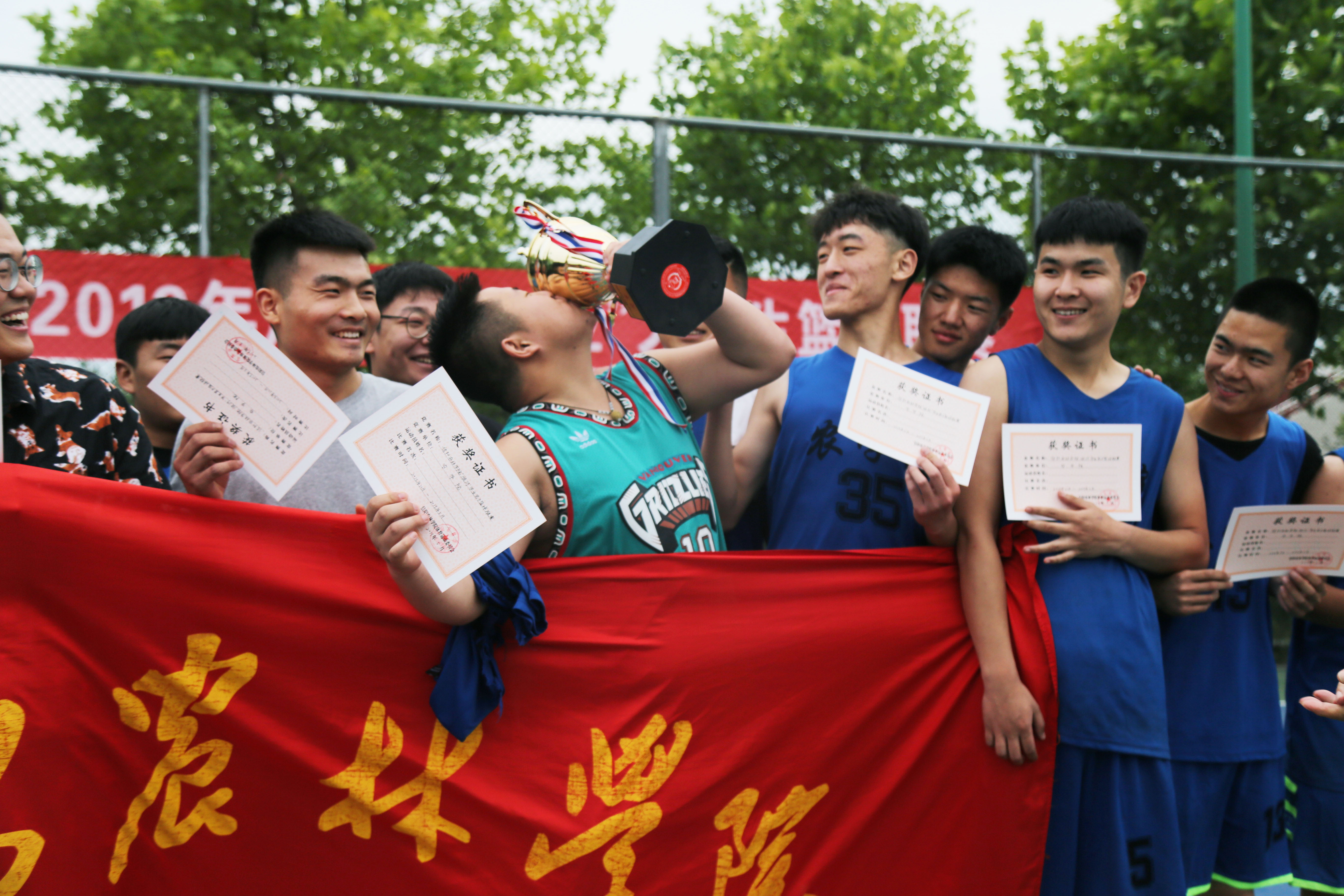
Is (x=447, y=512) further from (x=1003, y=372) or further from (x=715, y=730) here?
(x=1003, y=372)

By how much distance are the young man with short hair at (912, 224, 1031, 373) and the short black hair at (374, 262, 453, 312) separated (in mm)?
1580

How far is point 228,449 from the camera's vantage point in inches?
82.1

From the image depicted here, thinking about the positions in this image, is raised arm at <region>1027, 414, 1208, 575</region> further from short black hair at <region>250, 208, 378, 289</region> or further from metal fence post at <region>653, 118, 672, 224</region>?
metal fence post at <region>653, 118, 672, 224</region>

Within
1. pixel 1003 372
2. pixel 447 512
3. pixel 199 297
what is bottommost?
pixel 447 512

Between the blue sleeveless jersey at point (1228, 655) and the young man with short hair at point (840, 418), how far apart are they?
0.71 metres

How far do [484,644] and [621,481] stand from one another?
44cm

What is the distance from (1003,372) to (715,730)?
1091 mm

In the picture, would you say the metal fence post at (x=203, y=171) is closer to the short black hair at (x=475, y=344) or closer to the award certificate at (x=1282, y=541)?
the short black hair at (x=475, y=344)

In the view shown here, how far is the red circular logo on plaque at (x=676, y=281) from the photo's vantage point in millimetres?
2148

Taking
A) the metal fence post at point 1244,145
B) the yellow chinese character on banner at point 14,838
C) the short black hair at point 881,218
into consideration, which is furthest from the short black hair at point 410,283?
the metal fence post at point 1244,145

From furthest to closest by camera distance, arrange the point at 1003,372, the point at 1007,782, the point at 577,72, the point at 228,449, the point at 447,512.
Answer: the point at 577,72, the point at 1003,372, the point at 1007,782, the point at 228,449, the point at 447,512

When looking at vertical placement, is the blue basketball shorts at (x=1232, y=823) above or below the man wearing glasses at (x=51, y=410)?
below

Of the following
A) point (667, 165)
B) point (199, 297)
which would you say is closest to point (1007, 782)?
point (667, 165)

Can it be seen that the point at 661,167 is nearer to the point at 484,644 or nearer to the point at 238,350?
the point at 238,350
